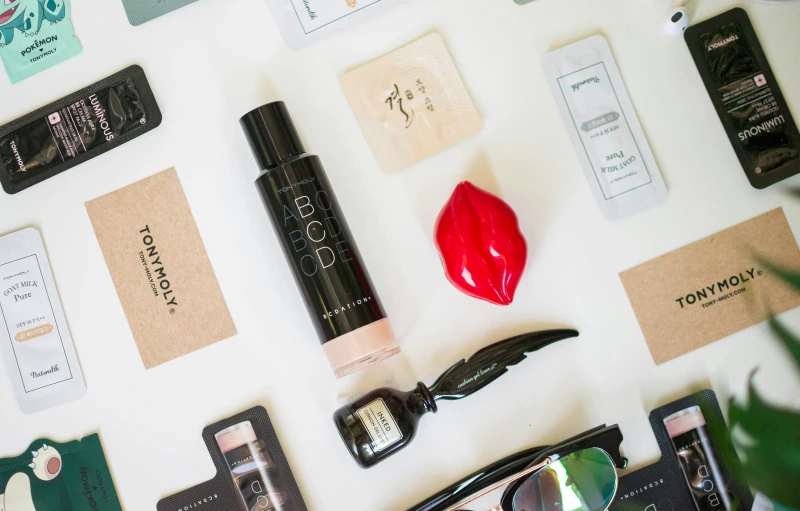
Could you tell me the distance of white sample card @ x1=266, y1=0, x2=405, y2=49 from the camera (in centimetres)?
72

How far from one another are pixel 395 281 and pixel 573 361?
242 mm

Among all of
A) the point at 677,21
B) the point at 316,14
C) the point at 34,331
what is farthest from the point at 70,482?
the point at 677,21

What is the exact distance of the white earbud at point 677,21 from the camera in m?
0.70

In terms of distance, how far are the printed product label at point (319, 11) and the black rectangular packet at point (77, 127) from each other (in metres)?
0.21

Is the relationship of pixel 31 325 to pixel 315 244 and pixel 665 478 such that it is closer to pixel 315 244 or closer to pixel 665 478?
pixel 315 244

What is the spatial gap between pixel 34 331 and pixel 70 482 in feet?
0.64

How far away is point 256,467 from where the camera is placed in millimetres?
714

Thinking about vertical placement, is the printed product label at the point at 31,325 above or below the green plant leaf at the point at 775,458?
above

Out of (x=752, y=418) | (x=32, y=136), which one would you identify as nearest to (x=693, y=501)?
(x=752, y=418)

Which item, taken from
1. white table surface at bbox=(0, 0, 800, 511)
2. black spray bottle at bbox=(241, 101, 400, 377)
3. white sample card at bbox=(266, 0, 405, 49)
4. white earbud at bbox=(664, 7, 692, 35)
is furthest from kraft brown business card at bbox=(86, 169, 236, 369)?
white earbud at bbox=(664, 7, 692, 35)

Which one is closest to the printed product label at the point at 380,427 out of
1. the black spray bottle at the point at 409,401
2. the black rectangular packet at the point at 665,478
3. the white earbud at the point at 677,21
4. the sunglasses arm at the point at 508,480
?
the black spray bottle at the point at 409,401

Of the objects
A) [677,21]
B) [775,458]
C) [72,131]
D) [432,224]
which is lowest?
[775,458]

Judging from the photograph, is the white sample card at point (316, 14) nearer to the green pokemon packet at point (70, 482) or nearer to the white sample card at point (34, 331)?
the white sample card at point (34, 331)

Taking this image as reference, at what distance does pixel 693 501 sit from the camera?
2.32 feet
